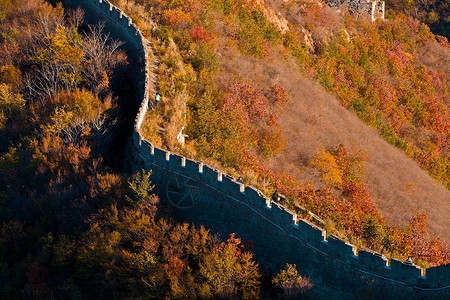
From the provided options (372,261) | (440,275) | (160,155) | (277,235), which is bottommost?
(160,155)

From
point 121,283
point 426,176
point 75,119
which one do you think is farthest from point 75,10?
point 426,176

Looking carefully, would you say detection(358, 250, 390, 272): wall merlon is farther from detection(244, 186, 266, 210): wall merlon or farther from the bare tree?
the bare tree

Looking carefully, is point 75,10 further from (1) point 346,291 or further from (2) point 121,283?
(1) point 346,291

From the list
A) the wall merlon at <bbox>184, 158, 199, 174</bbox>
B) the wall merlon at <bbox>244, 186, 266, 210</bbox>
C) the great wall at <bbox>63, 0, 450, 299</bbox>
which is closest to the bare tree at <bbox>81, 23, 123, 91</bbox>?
the great wall at <bbox>63, 0, 450, 299</bbox>

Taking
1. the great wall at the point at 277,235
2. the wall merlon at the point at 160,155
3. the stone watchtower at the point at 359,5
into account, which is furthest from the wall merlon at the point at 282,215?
the stone watchtower at the point at 359,5

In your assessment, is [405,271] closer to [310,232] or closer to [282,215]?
[310,232]

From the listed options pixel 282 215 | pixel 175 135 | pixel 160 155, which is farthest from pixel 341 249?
pixel 175 135
